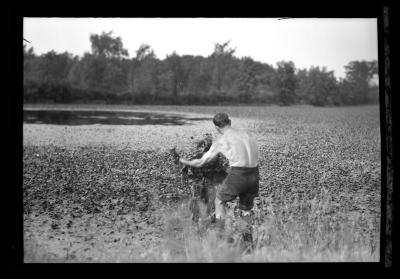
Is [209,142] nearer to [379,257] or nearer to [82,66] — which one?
[82,66]

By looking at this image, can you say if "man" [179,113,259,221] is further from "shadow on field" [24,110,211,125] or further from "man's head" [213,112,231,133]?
"shadow on field" [24,110,211,125]

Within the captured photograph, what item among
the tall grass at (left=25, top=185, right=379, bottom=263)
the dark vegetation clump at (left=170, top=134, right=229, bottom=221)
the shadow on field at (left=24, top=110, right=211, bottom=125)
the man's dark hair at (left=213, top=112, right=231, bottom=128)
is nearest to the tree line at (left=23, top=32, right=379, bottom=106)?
the shadow on field at (left=24, top=110, right=211, bottom=125)

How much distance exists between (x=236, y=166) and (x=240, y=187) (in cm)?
27

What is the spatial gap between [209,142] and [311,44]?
184 centimetres

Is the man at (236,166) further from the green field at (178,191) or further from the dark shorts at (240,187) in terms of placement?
the green field at (178,191)

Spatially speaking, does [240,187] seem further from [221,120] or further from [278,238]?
[221,120]

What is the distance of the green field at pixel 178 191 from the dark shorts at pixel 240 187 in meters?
0.12

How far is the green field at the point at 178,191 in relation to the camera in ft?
15.0

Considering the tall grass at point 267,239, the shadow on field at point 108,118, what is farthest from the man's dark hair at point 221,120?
the tall grass at point 267,239

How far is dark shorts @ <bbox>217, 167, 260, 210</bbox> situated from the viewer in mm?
4719

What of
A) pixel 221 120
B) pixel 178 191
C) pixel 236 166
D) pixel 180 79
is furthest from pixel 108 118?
pixel 236 166

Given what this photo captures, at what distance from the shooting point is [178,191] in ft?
15.6
